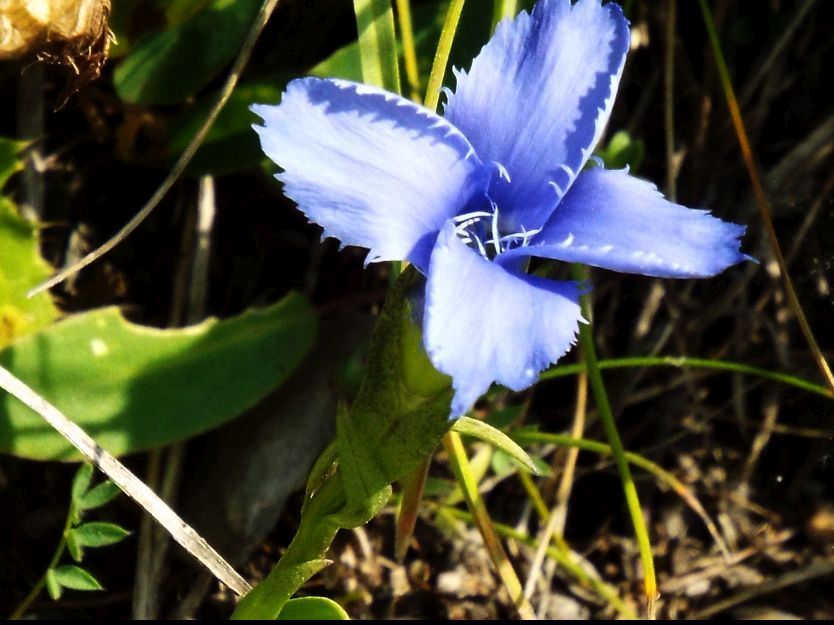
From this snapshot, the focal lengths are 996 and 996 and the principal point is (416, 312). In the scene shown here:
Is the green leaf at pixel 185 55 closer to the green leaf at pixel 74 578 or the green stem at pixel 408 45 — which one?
the green stem at pixel 408 45

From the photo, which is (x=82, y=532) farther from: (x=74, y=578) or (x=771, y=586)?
(x=771, y=586)

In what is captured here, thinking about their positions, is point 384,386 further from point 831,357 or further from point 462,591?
point 831,357

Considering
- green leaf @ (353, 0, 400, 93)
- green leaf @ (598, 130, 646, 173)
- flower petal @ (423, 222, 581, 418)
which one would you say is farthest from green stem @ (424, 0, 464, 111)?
green leaf @ (598, 130, 646, 173)

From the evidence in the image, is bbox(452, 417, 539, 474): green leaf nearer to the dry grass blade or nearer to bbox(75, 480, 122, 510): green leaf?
bbox(75, 480, 122, 510): green leaf

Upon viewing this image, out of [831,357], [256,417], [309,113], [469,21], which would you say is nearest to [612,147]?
[469,21]

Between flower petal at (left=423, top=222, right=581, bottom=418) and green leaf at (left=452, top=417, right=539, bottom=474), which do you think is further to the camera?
green leaf at (left=452, top=417, right=539, bottom=474)

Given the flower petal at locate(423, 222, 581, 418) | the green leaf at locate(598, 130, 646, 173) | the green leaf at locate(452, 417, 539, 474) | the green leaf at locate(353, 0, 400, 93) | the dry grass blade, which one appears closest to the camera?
the flower petal at locate(423, 222, 581, 418)
